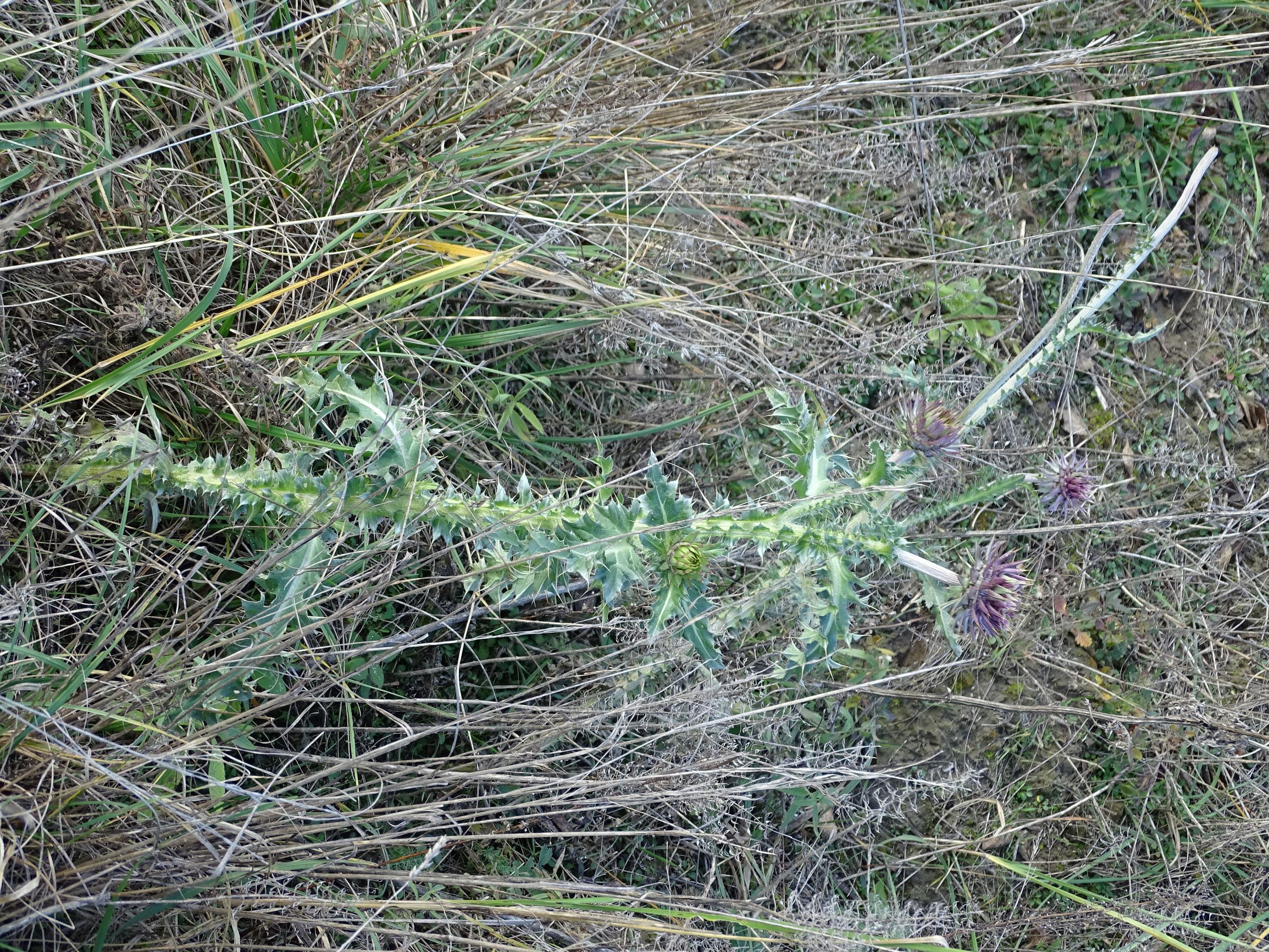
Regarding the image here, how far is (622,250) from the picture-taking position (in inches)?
117

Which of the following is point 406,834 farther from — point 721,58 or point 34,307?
point 721,58

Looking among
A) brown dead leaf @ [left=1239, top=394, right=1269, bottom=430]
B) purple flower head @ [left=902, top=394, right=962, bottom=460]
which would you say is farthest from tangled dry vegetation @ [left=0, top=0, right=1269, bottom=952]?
purple flower head @ [left=902, top=394, right=962, bottom=460]

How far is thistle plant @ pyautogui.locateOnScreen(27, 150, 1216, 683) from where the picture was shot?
6.87 ft

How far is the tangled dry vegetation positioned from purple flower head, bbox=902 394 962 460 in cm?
15

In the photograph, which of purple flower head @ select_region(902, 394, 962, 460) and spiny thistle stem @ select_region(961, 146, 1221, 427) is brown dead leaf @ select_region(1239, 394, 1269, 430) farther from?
purple flower head @ select_region(902, 394, 962, 460)

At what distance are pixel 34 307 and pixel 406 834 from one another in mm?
1673

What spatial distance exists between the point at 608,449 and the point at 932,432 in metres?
1.10

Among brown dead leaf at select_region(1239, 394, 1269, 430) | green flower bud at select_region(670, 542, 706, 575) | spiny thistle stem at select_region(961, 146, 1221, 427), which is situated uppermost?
green flower bud at select_region(670, 542, 706, 575)

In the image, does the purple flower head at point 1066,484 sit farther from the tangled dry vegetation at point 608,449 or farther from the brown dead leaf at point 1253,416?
the brown dead leaf at point 1253,416

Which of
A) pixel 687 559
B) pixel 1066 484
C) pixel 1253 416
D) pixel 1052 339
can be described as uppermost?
pixel 687 559

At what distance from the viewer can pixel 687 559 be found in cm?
206

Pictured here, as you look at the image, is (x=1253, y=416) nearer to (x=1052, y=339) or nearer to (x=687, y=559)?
(x=1052, y=339)

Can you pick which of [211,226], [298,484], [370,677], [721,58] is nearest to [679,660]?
[370,677]

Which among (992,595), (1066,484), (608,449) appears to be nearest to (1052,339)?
(1066,484)
